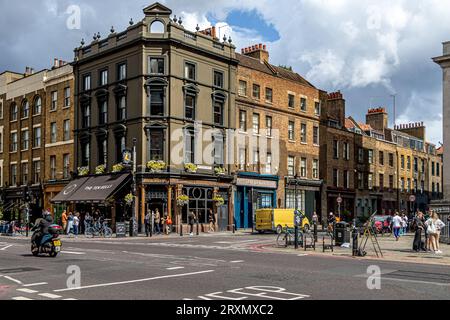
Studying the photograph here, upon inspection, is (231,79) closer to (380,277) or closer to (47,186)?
(47,186)

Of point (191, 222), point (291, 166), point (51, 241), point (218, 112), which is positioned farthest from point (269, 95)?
point (51, 241)

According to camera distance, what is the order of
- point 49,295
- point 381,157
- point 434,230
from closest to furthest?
point 49,295 → point 434,230 → point 381,157

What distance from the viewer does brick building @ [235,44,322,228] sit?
4641 cm

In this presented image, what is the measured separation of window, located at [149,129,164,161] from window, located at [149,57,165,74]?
4352 millimetres

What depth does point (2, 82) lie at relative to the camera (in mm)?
56375

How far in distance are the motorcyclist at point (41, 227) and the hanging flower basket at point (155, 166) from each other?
20330mm

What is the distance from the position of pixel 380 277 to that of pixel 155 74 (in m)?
29.4

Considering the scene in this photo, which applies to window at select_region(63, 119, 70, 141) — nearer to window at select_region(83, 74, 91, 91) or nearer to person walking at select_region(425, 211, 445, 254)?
window at select_region(83, 74, 91, 91)

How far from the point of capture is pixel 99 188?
135ft

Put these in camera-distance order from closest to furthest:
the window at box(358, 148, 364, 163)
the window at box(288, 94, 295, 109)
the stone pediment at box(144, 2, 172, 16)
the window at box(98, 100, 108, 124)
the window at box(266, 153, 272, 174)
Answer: the stone pediment at box(144, 2, 172, 16)
the window at box(98, 100, 108, 124)
the window at box(266, 153, 272, 174)
the window at box(288, 94, 295, 109)
the window at box(358, 148, 364, 163)

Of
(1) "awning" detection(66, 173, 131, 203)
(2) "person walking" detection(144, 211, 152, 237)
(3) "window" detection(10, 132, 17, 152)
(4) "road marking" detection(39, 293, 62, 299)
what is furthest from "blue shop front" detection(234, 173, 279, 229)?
(4) "road marking" detection(39, 293, 62, 299)

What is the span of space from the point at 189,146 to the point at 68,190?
417 inches

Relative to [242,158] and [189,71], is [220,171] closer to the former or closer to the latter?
[242,158]

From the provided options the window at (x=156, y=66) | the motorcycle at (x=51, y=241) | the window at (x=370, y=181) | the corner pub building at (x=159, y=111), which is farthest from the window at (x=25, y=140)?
the window at (x=370, y=181)
